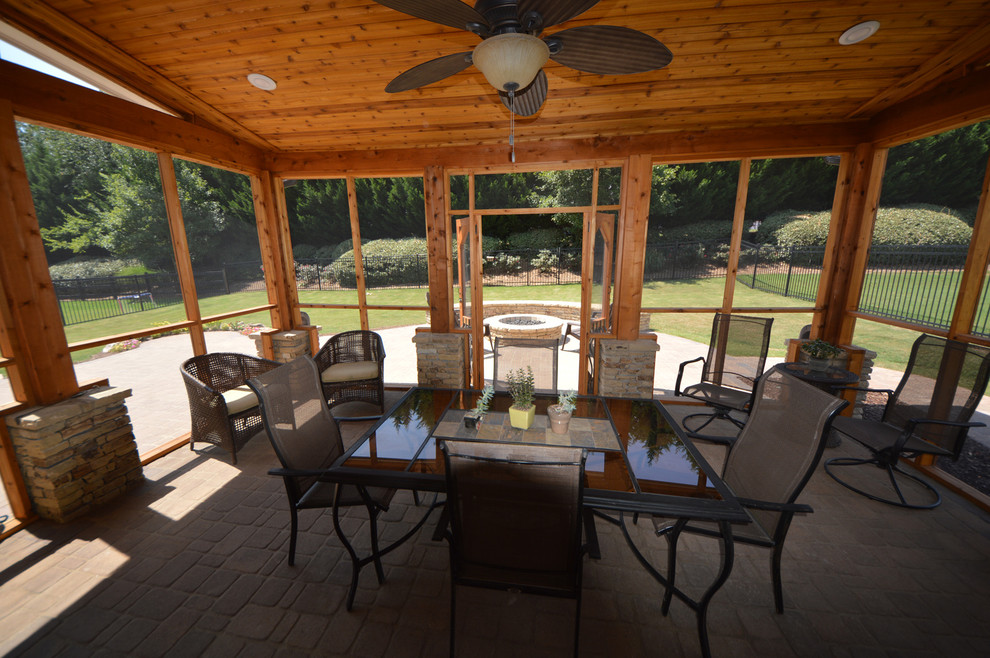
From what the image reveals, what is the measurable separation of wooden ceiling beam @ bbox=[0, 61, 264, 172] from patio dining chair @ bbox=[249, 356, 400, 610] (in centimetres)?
265

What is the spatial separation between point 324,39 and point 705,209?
1468cm

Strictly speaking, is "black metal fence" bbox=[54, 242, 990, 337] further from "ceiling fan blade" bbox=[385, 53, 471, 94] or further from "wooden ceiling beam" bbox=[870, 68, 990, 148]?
"ceiling fan blade" bbox=[385, 53, 471, 94]

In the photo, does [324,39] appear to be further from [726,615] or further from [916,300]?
[916,300]

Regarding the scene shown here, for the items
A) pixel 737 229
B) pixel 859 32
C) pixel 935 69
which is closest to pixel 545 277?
pixel 737 229

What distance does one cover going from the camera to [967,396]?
2.46m

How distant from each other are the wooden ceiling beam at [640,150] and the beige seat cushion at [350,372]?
237cm

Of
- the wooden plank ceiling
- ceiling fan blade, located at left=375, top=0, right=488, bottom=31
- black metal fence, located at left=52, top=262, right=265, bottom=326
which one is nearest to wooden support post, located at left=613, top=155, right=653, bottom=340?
the wooden plank ceiling

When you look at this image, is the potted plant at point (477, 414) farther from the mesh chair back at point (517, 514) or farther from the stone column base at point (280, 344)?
the stone column base at point (280, 344)

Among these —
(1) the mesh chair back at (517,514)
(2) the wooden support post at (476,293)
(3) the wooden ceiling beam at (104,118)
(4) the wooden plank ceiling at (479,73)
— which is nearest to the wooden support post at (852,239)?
(4) the wooden plank ceiling at (479,73)

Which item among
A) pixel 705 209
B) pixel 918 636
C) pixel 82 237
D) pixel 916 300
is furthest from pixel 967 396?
pixel 82 237

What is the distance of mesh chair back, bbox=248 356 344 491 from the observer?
1.92 metres

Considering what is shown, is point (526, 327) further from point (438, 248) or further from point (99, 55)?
point (99, 55)

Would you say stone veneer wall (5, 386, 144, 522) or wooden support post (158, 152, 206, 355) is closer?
stone veneer wall (5, 386, 144, 522)

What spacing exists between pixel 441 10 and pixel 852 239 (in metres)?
4.64
